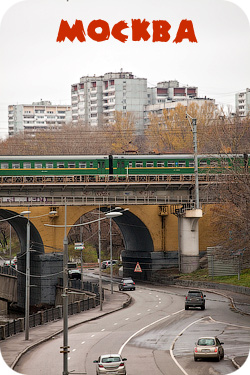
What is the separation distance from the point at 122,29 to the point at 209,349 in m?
10.6

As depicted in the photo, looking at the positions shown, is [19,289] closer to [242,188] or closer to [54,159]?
[54,159]

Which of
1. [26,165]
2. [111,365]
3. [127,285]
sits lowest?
[127,285]

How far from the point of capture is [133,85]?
637 feet

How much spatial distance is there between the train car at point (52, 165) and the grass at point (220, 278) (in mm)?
12672

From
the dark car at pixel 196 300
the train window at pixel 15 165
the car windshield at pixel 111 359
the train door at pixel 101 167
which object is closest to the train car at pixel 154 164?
the train door at pixel 101 167

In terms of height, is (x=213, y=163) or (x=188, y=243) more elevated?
(x=213, y=163)

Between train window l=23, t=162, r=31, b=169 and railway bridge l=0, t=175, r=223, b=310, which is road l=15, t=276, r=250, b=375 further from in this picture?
train window l=23, t=162, r=31, b=169

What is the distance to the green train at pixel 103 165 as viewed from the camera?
70938 millimetres

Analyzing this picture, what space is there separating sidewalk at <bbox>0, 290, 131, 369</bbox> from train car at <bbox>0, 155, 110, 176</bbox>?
62.4 feet

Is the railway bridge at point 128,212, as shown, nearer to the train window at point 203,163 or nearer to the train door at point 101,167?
the train door at point 101,167

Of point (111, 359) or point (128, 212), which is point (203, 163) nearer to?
point (128, 212)

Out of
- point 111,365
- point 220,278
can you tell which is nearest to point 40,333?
point 111,365

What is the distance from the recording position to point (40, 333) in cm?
3769

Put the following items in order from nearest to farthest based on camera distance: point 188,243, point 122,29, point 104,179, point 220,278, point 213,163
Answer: point 122,29
point 220,278
point 213,163
point 104,179
point 188,243
